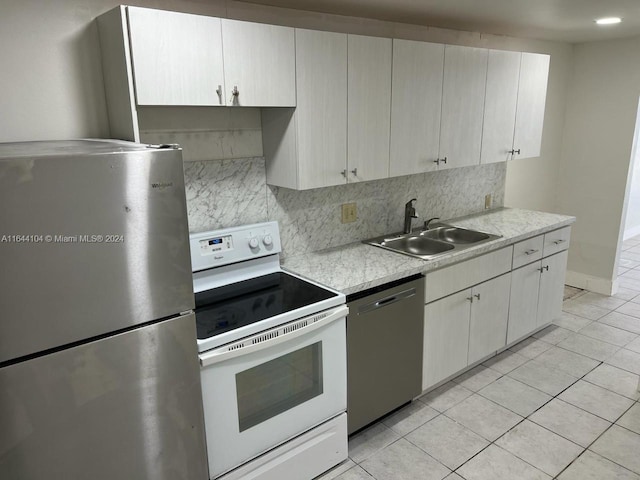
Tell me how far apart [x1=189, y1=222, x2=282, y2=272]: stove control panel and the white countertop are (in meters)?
0.19

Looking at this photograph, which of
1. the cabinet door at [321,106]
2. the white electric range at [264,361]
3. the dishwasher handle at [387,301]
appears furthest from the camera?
the dishwasher handle at [387,301]

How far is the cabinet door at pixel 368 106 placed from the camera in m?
2.38

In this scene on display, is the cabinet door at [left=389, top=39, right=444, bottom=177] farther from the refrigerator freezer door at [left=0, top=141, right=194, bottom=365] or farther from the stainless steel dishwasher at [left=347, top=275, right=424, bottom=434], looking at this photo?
the refrigerator freezer door at [left=0, top=141, right=194, bottom=365]

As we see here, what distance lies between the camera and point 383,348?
245 centimetres

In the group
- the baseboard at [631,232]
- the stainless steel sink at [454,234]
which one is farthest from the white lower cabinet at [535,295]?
the baseboard at [631,232]

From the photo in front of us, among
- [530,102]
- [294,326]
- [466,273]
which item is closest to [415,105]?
[466,273]

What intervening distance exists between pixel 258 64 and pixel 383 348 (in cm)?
152

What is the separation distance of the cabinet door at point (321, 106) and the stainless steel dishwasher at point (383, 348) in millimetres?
656

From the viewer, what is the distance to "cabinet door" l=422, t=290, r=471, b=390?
2705 mm

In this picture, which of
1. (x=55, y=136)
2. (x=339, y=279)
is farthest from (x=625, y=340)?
(x=55, y=136)

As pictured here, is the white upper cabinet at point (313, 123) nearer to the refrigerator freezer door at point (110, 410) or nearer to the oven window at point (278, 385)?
the oven window at point (278, 385)

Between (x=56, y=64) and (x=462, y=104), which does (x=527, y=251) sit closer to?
(x=462, y=104)

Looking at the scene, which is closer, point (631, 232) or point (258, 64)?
point (258, 64)

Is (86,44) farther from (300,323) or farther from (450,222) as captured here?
(450,222)
